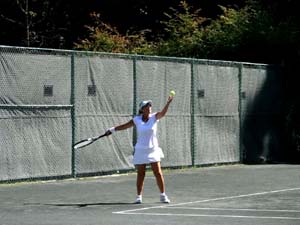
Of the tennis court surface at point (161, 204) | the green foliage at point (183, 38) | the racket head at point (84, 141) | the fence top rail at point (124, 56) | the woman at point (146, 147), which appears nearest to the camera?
the tennis court surface at point (161, 204)

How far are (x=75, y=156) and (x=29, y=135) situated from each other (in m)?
1.52

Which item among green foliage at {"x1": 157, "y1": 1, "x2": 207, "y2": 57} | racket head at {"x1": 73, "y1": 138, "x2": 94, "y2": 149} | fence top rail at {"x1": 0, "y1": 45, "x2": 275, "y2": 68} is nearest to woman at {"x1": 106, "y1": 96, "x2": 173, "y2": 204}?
racket head at {"x1": 73, "y1": 138, "x2": 94, "y2": 149}

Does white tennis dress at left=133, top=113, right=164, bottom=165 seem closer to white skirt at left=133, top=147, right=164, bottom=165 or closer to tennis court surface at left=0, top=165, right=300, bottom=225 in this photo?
white skirt at left=133, top=147, right=164, bottom=165

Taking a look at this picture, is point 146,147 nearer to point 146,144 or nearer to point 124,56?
point 146,144

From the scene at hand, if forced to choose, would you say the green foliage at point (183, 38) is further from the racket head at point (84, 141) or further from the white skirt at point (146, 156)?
the white skirt at point (146, 156)

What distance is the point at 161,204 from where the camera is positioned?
14555 millimetres

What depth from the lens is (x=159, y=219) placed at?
12539mm

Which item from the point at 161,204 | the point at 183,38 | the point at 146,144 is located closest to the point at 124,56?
the point at 146,144

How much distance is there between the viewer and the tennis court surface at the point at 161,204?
1255cm

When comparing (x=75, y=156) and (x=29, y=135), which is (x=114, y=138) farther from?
(x=29, y=135)

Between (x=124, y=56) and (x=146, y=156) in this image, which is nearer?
(x=146, y=156)

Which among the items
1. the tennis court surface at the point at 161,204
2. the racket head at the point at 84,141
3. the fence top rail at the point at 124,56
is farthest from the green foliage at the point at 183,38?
the racket head at the point at 84,141

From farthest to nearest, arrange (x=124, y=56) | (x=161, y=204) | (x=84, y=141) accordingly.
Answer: (x=124, y=56), (x=84, y=141), (x=161, y=204)

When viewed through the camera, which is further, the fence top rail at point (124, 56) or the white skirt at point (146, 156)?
the fence top rail at point (124, 56)
